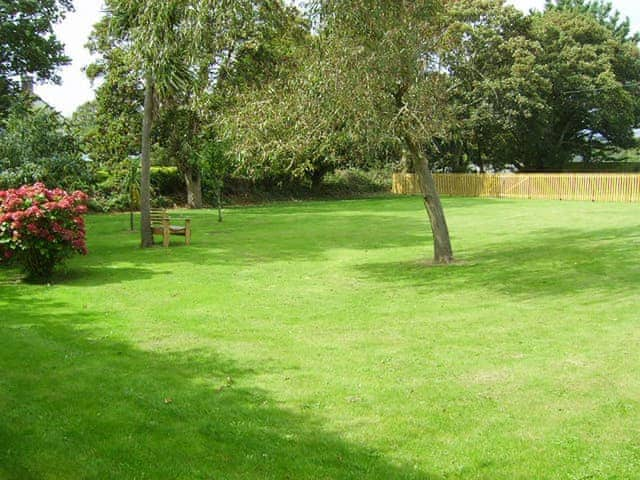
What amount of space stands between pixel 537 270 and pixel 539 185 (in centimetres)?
2557

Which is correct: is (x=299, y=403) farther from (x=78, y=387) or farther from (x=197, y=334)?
(x=197, y=334)

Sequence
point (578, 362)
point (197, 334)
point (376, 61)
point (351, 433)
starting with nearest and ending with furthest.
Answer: point (351, 433) → point (578, 362) → point (197, 334) → point (376, 61)

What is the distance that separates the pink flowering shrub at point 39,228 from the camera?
11.4m

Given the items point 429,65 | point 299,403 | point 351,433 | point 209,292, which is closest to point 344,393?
point 299,403

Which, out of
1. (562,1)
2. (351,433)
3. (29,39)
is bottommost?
(351,433)

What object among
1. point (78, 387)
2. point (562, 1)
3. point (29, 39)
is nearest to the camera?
point (78, 387)

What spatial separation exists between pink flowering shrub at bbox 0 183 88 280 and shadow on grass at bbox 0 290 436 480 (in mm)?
4324

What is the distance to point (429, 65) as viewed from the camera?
12.1m

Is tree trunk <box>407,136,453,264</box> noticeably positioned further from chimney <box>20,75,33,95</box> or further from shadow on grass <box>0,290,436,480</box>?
chimney <box>20,75,33,95</box>

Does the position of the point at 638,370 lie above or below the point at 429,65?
below

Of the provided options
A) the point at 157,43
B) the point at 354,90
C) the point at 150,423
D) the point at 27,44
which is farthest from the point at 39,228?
the point at 27,44

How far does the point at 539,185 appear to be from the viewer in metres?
36.5

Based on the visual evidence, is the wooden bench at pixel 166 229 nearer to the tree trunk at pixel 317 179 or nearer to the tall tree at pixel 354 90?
the tall tree at pixel 354 90

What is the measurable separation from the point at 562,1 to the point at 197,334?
184 ft
